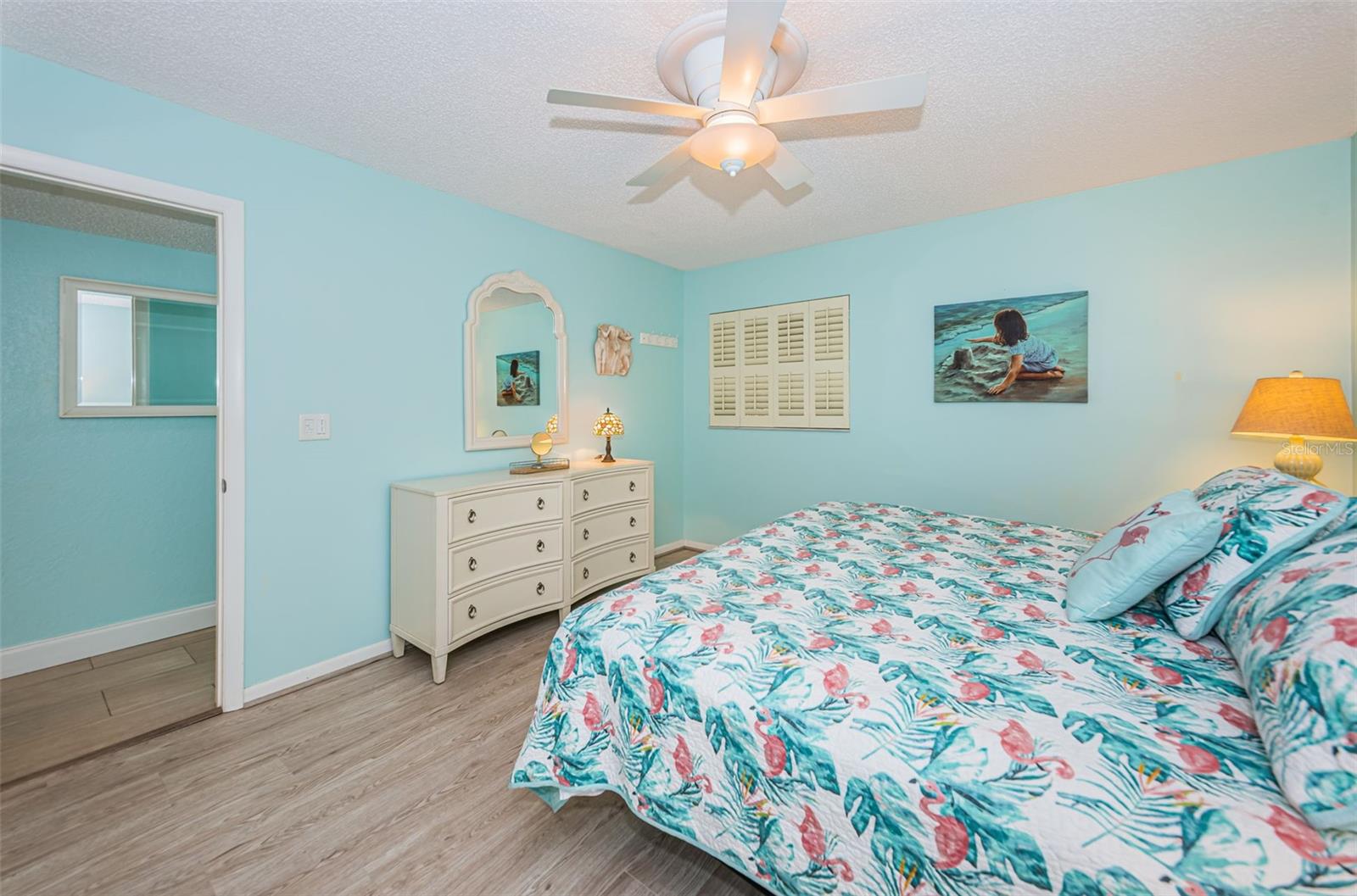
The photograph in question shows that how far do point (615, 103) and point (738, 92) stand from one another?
37 cm

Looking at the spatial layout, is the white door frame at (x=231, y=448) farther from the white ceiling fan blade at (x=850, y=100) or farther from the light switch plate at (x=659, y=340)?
the light switch plate at (x=659, y=340)

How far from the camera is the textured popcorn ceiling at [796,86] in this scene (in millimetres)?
1610

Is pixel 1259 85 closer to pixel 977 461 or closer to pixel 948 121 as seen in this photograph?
pixel 948 121

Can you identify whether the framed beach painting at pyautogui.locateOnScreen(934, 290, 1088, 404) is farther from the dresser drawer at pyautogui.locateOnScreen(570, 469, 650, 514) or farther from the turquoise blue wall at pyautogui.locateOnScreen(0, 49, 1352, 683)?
the dresser drawer at pyautogui.locateOnScreen(570, 469, 650, 514)

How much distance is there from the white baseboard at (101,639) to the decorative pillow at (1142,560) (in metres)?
3.88

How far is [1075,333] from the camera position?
9.65ft

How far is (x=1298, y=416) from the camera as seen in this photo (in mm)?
2104

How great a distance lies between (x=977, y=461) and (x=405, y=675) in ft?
11.4

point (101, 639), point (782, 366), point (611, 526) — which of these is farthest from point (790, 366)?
point (101, 639)

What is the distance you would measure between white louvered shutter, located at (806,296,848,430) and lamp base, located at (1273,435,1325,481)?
6.88 ft

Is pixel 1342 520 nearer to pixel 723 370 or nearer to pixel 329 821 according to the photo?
pixel 329 821

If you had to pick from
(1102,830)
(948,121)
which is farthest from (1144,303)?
(1102,830)

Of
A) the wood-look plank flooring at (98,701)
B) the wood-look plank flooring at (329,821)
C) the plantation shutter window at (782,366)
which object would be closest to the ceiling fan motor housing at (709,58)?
the plantation shutter window at (782,366)

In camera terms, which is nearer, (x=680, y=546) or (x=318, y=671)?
(x=318, y=671)
